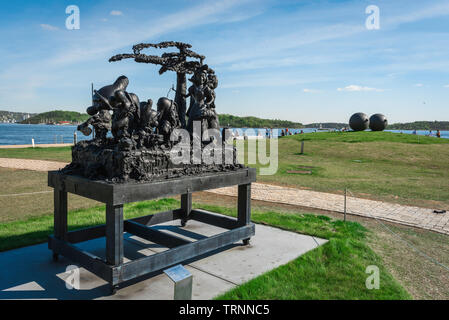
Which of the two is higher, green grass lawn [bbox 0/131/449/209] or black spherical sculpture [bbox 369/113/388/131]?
black spherical sculpture [bbox 369/113/388/131]

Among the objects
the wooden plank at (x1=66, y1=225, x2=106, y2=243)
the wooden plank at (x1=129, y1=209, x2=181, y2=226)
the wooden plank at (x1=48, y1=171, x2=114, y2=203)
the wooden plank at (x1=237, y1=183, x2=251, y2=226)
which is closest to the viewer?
the wooden plank at (x1=48, y1=171, x2=114, y2=203)

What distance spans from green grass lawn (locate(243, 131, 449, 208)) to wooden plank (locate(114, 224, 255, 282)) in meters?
7.37

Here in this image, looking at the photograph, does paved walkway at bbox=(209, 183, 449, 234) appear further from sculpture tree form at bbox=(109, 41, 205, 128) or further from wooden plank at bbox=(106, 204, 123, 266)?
wooden plank at bbox=(106, 204, 123, 266)

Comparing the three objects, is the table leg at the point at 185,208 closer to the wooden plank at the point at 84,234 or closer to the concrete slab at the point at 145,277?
the concrete slab at the point at 145,277

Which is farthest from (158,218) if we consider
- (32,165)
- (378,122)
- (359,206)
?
(378,122)

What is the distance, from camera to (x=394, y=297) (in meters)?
4.23

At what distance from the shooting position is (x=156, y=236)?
534 cm

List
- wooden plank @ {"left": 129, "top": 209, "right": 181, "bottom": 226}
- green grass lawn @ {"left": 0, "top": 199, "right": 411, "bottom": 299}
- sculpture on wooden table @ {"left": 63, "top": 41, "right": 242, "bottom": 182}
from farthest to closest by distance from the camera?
wooden plank @ {"left": 129, "top": 209, "right": 181, "bottom": 226} < sculpture on wooden table @ {"left": 63, "top": 41, "right": 242, "bottom": 182} < green grass lawn @ {"left": 0, "top": 199, "right": 411, "bottom": 299}

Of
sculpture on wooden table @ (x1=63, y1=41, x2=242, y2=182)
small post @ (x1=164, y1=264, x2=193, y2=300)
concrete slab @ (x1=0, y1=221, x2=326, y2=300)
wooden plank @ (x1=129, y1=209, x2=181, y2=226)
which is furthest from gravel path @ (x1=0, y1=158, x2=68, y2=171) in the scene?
small post @ (x1=164, y1=264, x2=193, y2=300)

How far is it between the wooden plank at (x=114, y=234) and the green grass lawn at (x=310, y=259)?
1.45 meters

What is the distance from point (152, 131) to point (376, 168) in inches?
667

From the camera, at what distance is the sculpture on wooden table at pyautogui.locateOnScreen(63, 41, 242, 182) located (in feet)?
14.6

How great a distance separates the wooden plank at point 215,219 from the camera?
20.6ft

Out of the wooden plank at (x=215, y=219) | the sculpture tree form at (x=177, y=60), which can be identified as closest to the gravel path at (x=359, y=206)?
the wooden plank at (x=215, y=219)
